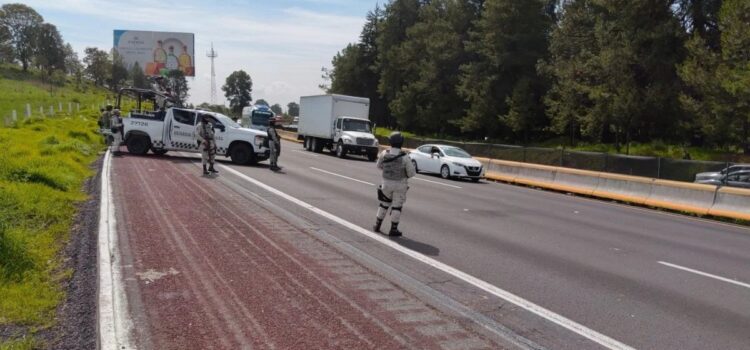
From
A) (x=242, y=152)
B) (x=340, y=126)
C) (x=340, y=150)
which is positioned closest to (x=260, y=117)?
(x=340, y=126)

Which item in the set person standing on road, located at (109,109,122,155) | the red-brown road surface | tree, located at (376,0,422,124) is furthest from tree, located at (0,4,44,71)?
the red-brown road surface

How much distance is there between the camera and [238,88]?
529 feet

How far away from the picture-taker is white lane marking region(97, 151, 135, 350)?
4.54 metres

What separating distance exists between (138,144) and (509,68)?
105ft

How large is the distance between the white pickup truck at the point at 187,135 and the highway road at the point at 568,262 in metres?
5.21

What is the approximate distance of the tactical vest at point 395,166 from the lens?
9.35 metres

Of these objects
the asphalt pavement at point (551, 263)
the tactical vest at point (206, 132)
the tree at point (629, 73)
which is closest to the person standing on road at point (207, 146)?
the tactical vest at point (206, 132)

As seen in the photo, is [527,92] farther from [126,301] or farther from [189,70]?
[126,301]

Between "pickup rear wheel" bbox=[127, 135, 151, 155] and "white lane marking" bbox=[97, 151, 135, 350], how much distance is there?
1295cm

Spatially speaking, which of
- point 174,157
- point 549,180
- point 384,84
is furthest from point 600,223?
point 384,84

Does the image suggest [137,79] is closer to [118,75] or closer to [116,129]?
[118,75]

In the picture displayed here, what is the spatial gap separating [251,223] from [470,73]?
41.0 meters

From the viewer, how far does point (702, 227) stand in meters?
13.3

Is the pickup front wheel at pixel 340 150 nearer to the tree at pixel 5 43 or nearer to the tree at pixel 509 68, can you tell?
the tree at pixel 509 68
